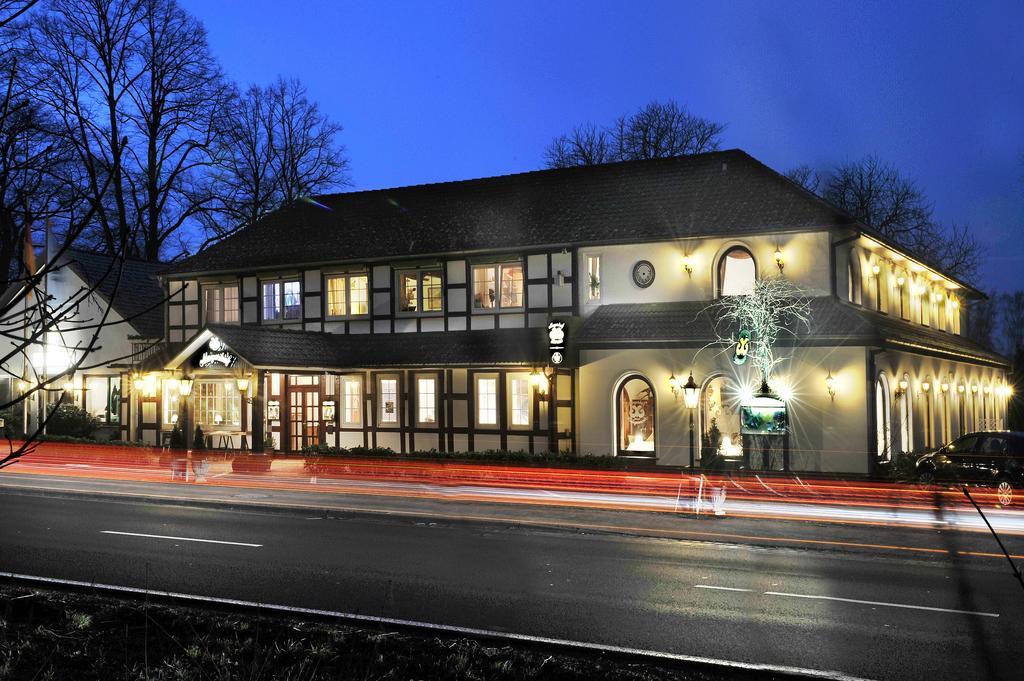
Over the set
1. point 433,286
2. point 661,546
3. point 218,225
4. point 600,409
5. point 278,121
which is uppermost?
point 278,121

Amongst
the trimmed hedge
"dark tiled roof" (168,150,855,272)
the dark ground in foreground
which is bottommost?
the dark ground in foreground

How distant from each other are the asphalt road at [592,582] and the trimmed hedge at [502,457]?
6.38 m

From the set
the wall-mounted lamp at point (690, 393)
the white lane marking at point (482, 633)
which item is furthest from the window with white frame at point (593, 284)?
the white lane marking at point (482, 633)

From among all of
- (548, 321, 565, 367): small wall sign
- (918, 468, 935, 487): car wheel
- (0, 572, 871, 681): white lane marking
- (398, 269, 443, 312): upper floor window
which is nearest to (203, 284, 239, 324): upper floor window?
(398, 269, 443, 312): upper floor window

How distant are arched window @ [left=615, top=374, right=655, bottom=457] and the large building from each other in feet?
0.20

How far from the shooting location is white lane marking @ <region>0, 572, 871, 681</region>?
7.80 metres

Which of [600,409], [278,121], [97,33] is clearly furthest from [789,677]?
[278,121]

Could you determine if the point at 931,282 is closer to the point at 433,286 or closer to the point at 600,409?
the point at 600,409

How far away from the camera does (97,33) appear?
41812 millimetres

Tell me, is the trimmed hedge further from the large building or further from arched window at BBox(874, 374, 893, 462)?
arched window at BBox(874, 374, 893, 462)

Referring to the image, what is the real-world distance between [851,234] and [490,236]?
10.3 m

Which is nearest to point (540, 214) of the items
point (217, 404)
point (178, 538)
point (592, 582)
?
point (217, 404)

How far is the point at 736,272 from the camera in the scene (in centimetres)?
2588

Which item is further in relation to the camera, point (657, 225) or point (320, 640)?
point (657, 225)
